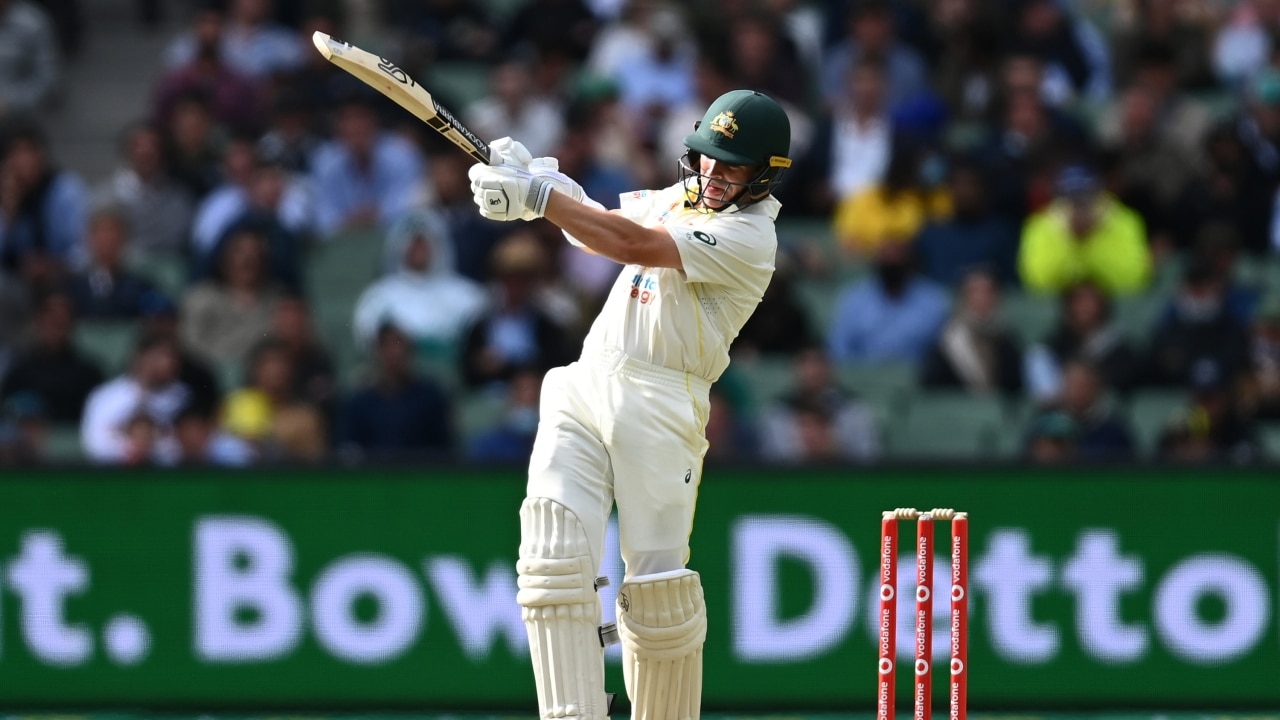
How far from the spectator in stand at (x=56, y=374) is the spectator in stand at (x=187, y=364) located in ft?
1.31

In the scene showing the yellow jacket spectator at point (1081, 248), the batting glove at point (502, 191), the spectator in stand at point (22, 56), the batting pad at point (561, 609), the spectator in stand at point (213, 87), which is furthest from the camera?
the spectator in stand at point (22, 56)

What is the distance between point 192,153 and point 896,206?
14.5ft

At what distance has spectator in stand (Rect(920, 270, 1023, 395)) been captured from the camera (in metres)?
11.6

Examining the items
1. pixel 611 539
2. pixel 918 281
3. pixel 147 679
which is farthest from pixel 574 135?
pixel 147 679

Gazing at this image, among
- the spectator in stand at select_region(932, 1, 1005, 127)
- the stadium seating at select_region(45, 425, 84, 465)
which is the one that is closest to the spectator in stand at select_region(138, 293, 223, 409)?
the stadium seating at select_region(45, 425, 84, 465)

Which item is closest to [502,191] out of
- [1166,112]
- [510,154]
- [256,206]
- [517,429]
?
[510,154]

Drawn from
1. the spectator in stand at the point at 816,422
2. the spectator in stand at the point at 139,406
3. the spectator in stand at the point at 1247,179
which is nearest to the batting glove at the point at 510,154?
the spectator in stand at the point at 816,422

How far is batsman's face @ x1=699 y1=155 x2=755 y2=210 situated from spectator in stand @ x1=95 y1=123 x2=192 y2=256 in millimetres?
6863

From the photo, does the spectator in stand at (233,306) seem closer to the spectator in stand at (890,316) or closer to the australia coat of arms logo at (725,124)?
the spectator in stand at (890,316)

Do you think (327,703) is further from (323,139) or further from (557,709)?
(323,139)

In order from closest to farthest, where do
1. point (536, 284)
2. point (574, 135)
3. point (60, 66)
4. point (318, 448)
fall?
point (318, 448), point (536, 284), point (574, 135), point (60, 66)

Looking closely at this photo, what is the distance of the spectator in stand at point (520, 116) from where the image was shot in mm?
13039

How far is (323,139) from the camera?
43.5 feet

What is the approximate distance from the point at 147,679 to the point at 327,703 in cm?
85
